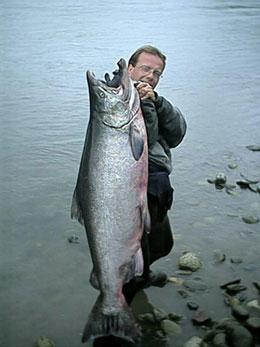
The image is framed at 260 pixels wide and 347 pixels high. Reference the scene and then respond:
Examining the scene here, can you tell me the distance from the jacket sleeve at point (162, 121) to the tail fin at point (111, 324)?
107cm

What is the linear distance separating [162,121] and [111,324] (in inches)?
51.0

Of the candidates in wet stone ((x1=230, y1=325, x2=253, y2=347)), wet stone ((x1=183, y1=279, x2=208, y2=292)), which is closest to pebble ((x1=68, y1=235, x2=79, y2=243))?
wet stone ((x1=183, y1=279, x2=208, y2=292))

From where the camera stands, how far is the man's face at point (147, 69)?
3.84 meters

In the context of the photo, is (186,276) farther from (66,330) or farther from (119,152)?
(119,152)

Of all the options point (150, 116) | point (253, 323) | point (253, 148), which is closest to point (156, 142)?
point (150, 116)

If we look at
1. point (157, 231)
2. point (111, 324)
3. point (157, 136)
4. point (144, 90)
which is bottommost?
point (111, 324)

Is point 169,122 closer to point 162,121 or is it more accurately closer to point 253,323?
point 162,121

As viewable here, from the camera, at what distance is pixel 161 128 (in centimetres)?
396

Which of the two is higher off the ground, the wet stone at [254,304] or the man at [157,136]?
the man at [157,136]

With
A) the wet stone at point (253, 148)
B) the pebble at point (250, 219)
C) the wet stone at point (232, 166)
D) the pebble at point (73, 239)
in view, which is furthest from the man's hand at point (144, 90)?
the wet stone at point (253, 148)

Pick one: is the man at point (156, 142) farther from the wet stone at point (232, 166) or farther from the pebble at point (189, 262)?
the wet stone at point (232, 166)

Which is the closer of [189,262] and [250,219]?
[189,262]

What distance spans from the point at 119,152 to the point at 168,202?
105cm

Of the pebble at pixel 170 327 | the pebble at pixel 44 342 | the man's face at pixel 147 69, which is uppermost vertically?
the man's face at pixel 147 69
